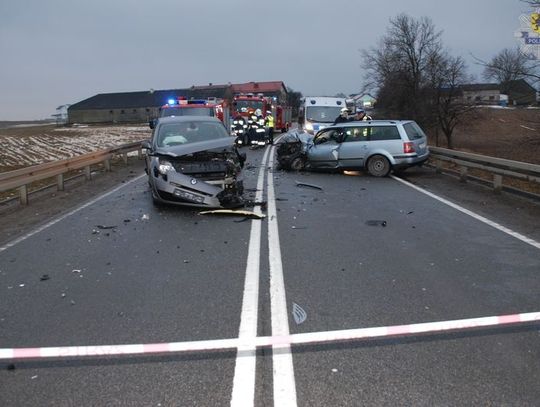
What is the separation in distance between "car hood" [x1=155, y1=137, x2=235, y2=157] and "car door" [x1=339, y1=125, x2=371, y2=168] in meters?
5.48

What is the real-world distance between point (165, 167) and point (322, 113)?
15.5 metres

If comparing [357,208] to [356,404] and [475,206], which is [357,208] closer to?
[475,206]

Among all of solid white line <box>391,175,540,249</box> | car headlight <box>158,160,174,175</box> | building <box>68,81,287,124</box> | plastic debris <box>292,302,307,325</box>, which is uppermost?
building <box>68,81,287,124</box>

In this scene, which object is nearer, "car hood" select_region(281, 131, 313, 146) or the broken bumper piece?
the broken bumper piece

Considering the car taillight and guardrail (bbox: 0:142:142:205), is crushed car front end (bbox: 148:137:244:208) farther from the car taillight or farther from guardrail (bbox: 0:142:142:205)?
the car taillight

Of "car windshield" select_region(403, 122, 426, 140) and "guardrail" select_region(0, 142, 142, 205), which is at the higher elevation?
"car windshield" select_region(403, 122, 426, 140)

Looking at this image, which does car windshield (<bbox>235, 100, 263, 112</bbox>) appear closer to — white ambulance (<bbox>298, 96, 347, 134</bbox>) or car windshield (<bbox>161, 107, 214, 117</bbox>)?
white ambulance (<bbox>298, 96, 347, 134</bbox>)

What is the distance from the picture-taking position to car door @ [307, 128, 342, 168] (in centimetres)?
1623

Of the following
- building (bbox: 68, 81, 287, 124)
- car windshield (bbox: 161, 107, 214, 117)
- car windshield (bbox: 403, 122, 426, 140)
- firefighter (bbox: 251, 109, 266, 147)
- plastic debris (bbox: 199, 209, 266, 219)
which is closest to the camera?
plastic debris (bbox: 199, 209, 266, 219)

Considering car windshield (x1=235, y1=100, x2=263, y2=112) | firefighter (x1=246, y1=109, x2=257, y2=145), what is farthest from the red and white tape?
car windshield (x1=235, y1=100, x2=263, y2=112)

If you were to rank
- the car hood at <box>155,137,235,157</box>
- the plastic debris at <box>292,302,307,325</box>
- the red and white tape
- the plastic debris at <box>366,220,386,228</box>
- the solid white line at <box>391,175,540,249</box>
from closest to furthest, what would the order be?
the red and white tape < the plastic debris at <box>292,302,307,325</box> < the solid white line at <box>391,175,540,249</box> < the plastic debris at <box>366,220,386,228</box> < the car hood at <box>155,137,235,157</box>

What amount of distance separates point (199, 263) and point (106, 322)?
1977 mm

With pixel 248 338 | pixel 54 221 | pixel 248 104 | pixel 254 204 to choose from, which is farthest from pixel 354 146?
pixel 248 104

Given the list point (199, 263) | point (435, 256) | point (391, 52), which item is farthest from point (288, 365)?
point (391, 52)
